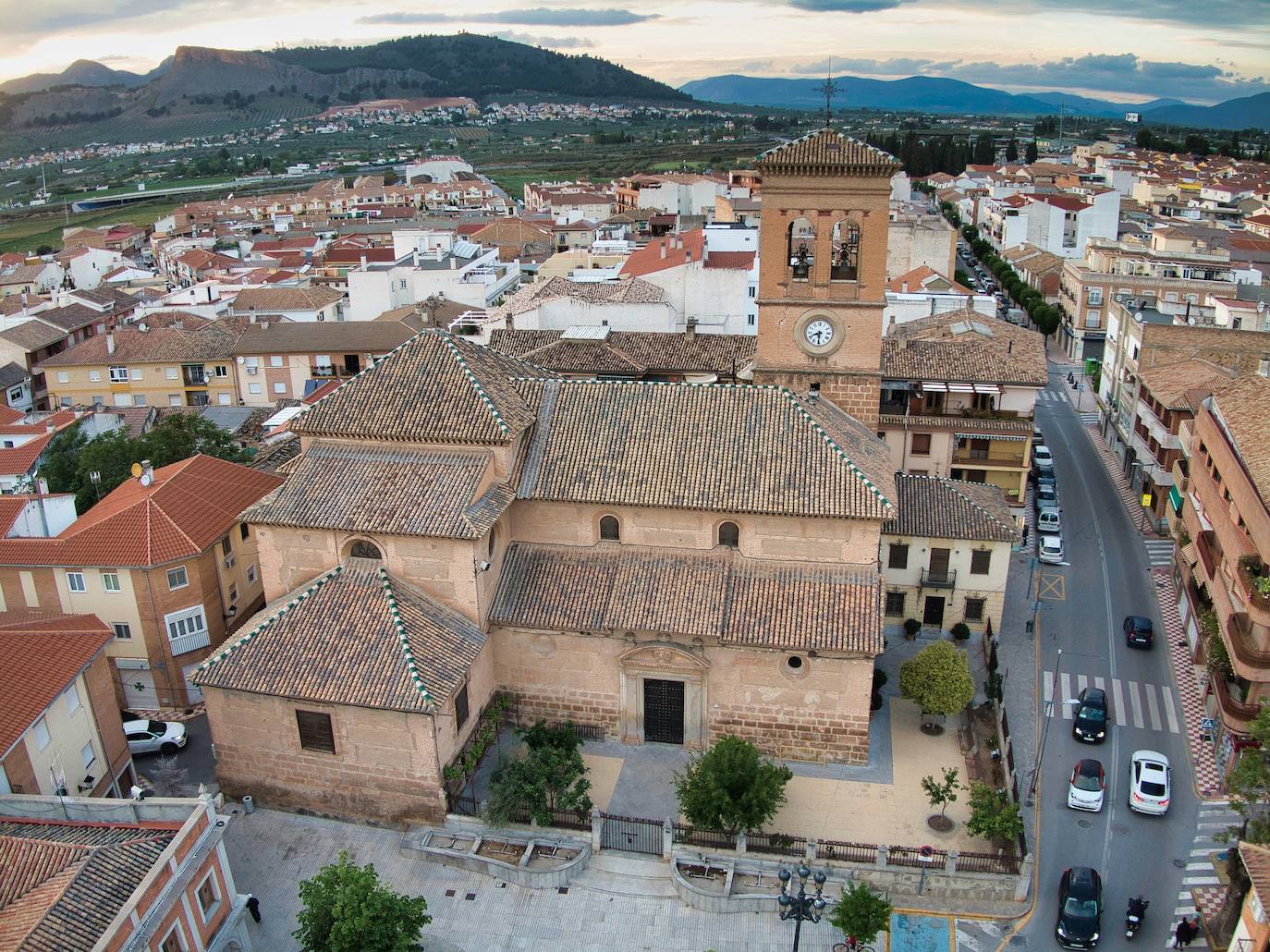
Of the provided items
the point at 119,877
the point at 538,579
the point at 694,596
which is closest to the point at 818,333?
the point at 694,596

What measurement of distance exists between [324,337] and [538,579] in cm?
4451

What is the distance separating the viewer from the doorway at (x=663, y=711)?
30172 millimetres

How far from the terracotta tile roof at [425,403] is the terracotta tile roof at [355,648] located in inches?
161

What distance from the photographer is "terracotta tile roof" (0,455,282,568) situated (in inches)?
1294

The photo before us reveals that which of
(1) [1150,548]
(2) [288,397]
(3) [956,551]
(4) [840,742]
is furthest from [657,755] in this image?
(2) [288,397]

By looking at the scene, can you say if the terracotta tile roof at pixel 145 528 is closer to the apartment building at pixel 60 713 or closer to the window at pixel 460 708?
the apartment building at pixel 60 713

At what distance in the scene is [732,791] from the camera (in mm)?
25906

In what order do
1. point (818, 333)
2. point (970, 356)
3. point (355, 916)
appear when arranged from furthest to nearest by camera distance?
point (970, 356) < point (818, 333) < point (355, 916)

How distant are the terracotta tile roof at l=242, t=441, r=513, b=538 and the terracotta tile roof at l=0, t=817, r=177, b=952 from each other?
30.8ft

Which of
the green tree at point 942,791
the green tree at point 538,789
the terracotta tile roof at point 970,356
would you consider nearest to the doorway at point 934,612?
the green tree at point 942,791

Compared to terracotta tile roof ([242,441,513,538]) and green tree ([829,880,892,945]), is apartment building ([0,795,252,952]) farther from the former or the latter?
green tree ([829,880,892,945])

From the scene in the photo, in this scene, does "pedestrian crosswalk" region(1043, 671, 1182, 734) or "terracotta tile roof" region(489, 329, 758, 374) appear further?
"terracotta tile roof" region(489, 329, 758, 374)

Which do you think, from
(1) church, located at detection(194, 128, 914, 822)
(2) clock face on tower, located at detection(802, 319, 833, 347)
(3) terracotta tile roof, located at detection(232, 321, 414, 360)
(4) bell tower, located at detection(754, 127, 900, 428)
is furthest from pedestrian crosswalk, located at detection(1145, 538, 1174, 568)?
(3) terracotta tile roof, located at detection(232, 321, 414, 360)

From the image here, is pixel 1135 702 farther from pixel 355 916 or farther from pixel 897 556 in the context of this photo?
pixel 355 916
